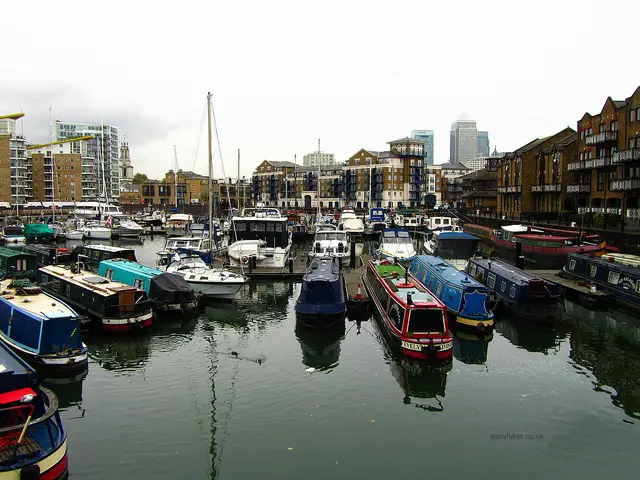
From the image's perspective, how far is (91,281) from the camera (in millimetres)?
28781

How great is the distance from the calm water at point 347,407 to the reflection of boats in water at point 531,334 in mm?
149

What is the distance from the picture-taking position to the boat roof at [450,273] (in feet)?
89.8

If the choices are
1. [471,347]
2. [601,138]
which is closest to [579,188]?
[601,138]

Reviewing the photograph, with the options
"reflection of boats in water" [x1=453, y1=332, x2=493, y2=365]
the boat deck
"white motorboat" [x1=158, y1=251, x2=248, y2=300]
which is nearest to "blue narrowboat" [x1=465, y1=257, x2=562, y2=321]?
"reflection of boats in water" [x1=453, y1=332, x2=493, y2=365]

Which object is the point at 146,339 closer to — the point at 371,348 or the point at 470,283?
the point at 371,348

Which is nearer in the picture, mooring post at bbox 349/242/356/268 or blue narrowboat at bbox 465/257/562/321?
blue narrowboat at bbox 465/257/562/321

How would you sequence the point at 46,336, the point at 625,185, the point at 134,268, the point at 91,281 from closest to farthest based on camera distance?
the point at 46,336 < the point at 91,281 < the point at 134,268 < the point at 625,185

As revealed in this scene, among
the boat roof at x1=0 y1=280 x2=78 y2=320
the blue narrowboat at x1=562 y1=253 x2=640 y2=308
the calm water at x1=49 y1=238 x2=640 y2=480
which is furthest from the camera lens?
the blue narrowboat at x1=562 y1=253 x2=640 y2=308

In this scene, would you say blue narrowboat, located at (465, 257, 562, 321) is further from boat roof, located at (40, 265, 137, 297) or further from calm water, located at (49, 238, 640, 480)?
boat roof, located at (40, 265, 137, 297)

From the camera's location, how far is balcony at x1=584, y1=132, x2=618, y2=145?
192 ft

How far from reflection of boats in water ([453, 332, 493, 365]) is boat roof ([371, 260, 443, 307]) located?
2.78 metres

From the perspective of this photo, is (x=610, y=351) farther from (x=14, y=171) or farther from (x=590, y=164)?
(x=14, y=171)

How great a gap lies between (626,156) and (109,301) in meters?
51.0

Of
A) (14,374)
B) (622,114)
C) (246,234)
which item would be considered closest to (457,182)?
(622,114)
